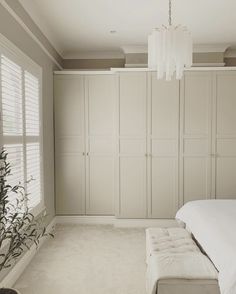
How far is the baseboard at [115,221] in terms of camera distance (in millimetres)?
4438

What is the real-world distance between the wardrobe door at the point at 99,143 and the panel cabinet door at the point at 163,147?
2.01ft

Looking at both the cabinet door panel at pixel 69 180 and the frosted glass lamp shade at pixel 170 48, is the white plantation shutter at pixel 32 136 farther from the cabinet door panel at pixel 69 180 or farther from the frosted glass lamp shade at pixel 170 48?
the frosted glass lamp shade at pixel 170 48

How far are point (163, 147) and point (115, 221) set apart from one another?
128 cm

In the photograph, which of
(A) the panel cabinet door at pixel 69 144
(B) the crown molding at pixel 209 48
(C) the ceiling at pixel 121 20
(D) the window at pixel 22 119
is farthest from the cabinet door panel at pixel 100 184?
(B) the crown molding at pixel 209 48

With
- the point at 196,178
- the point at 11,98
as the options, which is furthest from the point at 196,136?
the point at 11,98

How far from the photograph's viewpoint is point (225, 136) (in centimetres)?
439

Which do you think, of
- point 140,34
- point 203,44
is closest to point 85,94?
point 140,34

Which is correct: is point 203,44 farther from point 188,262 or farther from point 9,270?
point 9,270

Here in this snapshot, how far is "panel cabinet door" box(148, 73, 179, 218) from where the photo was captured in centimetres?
439

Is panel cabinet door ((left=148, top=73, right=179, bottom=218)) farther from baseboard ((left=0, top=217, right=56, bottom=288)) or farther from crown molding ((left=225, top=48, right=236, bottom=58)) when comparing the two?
baseboard ((left=0, top=217, right=56, bottom=288))

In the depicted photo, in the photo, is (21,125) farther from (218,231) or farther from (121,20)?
(218,231)

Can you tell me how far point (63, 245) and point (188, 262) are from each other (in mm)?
1950

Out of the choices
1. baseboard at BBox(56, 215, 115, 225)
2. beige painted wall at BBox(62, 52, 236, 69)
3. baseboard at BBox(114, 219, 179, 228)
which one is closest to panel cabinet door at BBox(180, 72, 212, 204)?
baseboard at BBox(114, 219, 179, 228)

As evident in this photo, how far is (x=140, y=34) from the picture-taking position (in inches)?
163
